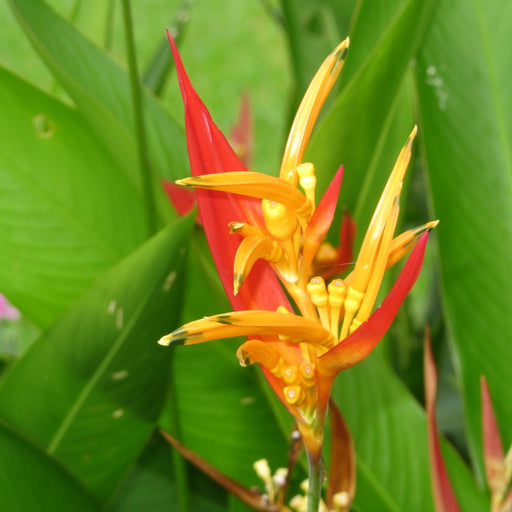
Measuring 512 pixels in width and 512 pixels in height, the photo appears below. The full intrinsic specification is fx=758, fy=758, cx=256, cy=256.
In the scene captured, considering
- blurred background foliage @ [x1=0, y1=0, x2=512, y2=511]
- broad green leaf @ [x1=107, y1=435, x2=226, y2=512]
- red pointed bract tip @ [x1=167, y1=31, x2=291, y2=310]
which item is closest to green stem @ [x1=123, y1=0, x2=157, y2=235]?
blurred background foliage @ [x1=0, y1=0, x2=512, y2=511]

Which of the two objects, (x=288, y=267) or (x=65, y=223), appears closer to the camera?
(x=288, y=267)

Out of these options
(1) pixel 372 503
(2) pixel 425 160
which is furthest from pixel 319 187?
(1) pixel 372 503

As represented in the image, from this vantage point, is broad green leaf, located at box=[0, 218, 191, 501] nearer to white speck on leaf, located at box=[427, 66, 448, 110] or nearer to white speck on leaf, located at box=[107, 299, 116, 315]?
white speck on leaf, located at box=[107, 299, 116, 315]

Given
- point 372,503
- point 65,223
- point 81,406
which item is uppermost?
point 65,223

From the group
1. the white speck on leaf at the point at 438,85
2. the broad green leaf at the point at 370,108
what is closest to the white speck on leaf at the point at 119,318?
the broad green leaf at the point at 370,108

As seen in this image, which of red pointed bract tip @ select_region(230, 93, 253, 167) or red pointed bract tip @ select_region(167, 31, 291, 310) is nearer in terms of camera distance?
red pointed bract tip @ select_region(167, 31, 291, 310)

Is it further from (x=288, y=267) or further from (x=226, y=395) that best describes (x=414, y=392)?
(x=288, y=267)

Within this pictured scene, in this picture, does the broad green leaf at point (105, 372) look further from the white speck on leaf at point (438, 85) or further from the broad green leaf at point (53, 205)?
the white speck on leaf at point (438, 85)
